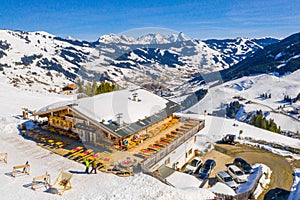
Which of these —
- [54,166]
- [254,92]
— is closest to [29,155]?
[54,166]

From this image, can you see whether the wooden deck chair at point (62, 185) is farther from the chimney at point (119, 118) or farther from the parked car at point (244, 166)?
the parked car at point (244, 166)

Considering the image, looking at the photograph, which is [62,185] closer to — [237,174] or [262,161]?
[237,174]

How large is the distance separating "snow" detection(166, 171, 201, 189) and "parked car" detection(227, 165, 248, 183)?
5.46m

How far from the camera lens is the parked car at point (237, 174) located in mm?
21625

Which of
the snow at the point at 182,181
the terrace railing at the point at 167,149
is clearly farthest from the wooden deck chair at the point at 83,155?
the snow at the point at 182,181

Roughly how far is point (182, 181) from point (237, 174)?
299 inches

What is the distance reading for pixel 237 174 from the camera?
73.2 feet

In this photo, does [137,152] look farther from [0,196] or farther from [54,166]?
[0,196]

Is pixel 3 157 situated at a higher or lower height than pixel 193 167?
higher

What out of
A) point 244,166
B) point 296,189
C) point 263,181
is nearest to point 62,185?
point 244,166

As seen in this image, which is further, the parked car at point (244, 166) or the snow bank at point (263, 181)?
the parked car at point (244, 166)

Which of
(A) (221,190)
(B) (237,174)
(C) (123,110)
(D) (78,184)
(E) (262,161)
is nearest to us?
(D) (78,184)

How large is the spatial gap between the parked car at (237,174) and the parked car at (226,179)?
87 cm

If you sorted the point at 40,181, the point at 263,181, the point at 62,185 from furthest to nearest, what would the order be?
the point at 263,181
the point at 40,181
the point at 62,185
